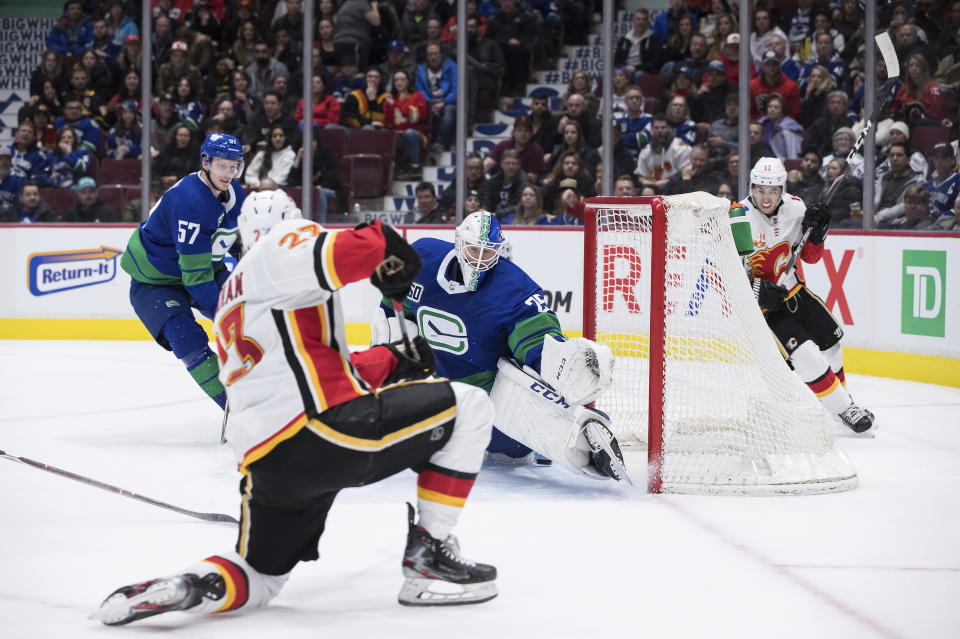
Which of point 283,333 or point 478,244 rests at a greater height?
point 478,244

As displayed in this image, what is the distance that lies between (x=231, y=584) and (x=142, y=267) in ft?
8.15

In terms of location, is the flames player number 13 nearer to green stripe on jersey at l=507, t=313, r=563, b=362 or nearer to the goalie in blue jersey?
the goalie in blue jersey

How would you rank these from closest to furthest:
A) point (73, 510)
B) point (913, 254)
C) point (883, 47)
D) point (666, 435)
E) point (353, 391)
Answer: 1. point (353, 391)
2. point (73, 510)
3. point (666, 435)
4. point (883, 47)
5. point (913, 254)

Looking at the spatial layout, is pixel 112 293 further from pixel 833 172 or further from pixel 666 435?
pixel 666 435

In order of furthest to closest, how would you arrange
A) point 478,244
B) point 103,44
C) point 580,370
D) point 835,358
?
point 103,44, point 835,358, point 478,244, point 580,370

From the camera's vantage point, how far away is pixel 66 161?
341 inches

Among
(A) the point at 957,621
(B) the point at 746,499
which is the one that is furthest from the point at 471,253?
(A) the point at 957,621

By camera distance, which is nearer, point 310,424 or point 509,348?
point 310,424

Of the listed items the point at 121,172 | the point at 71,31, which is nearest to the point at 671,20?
the point at 121,172

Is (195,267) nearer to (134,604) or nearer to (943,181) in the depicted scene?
(134,604)

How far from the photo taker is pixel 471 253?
3818 millimetres

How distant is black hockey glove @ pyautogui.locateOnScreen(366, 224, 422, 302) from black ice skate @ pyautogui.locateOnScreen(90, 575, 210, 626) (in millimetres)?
685

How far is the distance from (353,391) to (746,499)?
1642 millimetres

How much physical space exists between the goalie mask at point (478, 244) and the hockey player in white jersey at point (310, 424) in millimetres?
1177
